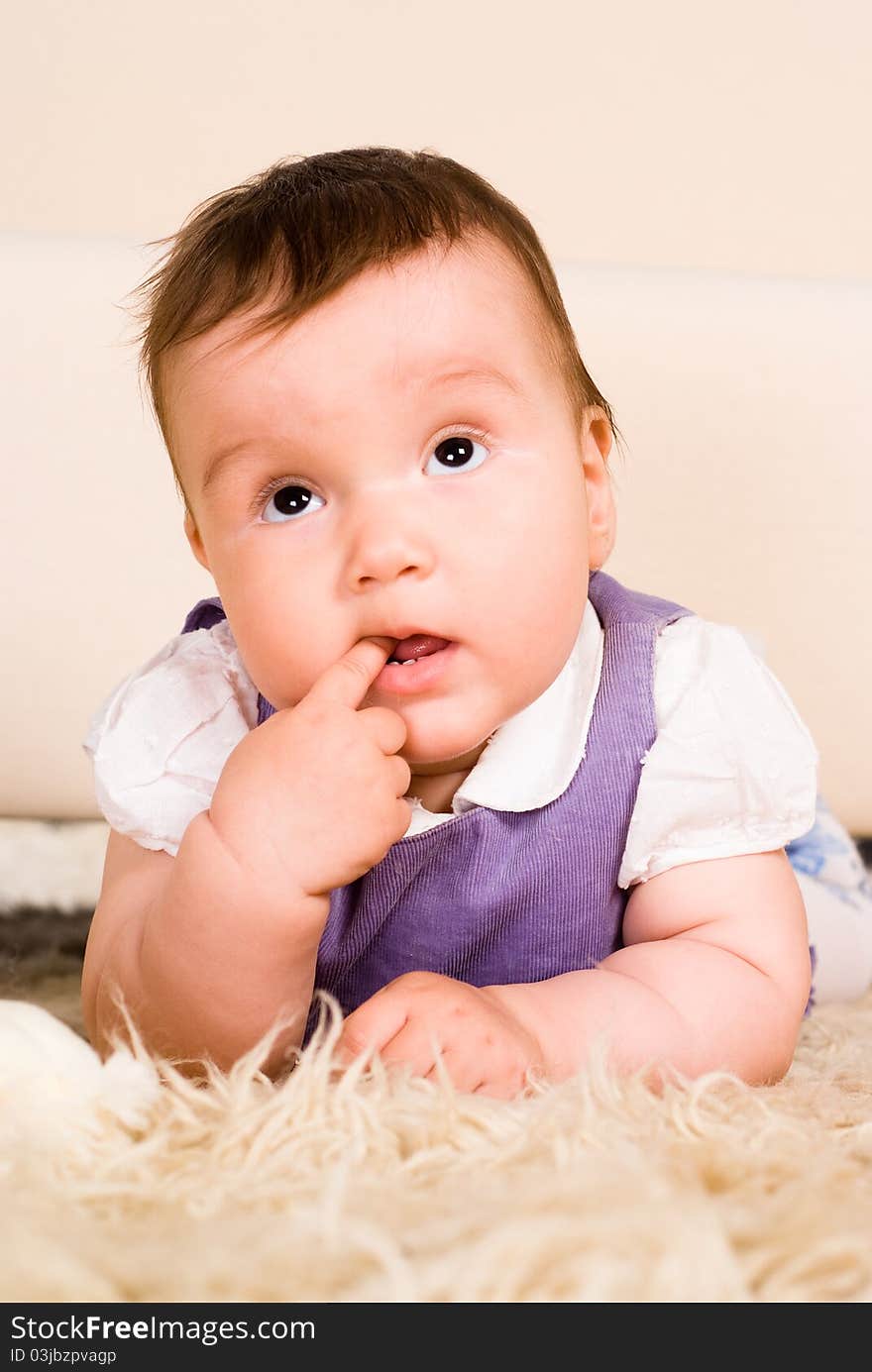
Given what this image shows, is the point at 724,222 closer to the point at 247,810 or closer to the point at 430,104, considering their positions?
the point at 430,104

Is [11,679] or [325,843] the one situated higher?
[325,843]

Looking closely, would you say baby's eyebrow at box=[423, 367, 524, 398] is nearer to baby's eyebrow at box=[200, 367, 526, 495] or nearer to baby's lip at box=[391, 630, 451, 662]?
baby's eyebrow at box=[200, 367, 526, 495]

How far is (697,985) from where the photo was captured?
772mm

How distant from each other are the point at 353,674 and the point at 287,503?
0.12m

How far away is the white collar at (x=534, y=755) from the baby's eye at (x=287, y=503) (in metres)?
0.20

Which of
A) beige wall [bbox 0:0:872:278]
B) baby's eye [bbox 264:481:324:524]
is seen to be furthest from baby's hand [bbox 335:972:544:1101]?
beige wall [bbox 0:0:872:278]

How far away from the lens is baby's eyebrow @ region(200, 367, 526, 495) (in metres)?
0.76

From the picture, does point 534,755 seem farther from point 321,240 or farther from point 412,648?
point 321,240

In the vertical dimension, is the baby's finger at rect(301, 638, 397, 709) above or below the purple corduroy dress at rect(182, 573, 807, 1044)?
above

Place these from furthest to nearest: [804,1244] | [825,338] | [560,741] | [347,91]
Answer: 1. [347,91]
2. [825,338]
3. [560,741]
4. [804,1244]

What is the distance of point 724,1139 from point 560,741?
38 centimetres

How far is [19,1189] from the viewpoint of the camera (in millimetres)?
499

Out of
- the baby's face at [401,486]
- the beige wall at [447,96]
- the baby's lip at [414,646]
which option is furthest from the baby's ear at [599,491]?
the beige wall at [447,96]

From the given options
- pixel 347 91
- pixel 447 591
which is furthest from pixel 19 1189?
Answer: pixel 347 91
